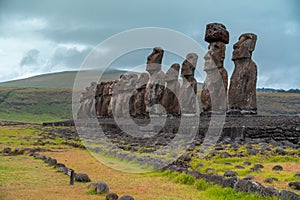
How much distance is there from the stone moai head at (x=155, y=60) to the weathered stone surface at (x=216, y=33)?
885 cm

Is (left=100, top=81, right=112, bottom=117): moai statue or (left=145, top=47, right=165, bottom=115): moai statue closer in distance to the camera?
(left=145, top=47, right=165, bottom=115): moai statue

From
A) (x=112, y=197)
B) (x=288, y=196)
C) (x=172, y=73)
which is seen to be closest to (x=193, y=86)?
(x=172, y=73)

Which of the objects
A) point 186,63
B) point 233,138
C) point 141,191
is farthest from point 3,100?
point 141,191

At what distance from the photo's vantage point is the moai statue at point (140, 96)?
33.6 m

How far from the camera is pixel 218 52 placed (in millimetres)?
23703

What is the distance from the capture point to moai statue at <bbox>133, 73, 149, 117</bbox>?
110ft

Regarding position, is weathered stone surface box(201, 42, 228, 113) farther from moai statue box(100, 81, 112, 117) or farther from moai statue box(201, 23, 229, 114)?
moai statue box(100, 81, 112, 117)

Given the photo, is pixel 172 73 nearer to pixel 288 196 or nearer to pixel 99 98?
pixel 99 98

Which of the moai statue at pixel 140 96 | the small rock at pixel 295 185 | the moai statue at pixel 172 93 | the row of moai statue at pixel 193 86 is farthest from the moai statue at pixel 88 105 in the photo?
the small rock at pixel 295 185

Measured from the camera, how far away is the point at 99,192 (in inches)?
323

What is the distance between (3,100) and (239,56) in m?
105

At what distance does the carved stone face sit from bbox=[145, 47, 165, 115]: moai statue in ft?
24.3

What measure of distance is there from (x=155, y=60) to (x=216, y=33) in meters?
9.92

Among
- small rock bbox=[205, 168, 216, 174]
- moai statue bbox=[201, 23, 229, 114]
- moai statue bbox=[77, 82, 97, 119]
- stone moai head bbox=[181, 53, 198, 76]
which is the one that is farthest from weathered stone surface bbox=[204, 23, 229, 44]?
moai statue bbox=[77, 82, 97, 119]
